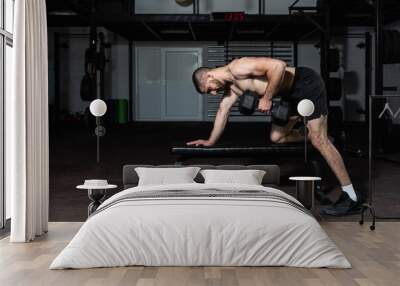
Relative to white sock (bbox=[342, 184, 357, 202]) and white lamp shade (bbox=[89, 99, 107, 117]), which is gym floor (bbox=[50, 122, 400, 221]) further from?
white lamp shade (bbox=[89, 99, 107, 117])

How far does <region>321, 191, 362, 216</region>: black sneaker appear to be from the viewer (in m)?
6.96

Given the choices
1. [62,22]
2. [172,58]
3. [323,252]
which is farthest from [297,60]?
[323,252]

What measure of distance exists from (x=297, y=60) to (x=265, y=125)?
9.70 ft

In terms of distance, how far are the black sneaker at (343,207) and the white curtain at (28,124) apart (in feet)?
10.1

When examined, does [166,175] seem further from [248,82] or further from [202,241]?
[248,82]

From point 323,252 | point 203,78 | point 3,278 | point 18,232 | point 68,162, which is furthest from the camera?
point 68,162

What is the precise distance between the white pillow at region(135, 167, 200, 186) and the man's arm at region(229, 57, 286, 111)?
271 cm

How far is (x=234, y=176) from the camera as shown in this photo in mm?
5980

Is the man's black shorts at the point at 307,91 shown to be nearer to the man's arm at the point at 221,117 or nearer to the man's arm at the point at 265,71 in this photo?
the man's arm at the point at 265,71

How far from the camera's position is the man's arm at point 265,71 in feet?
28.0

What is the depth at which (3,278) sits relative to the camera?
157 inches

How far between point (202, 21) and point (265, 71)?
157 inches

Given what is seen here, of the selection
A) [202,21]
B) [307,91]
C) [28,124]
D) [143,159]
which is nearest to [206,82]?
[307,91]

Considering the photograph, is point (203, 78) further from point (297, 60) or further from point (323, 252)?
point (297, 60)
